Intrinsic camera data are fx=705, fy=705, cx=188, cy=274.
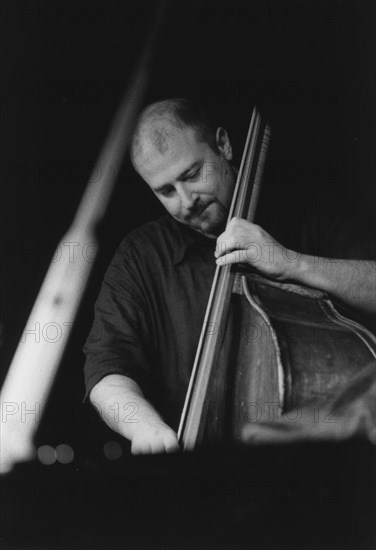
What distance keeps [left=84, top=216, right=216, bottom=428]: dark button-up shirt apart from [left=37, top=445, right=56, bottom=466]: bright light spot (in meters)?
0.15

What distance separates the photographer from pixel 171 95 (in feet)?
5.00

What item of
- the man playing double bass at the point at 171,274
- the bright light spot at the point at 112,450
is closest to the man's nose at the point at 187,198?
the man playing double bass at the point at 171,274

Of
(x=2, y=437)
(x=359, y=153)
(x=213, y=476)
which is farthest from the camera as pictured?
(x=359, y=153)

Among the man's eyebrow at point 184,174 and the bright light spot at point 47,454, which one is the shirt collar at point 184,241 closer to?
the man's eyebrow at point 184,174

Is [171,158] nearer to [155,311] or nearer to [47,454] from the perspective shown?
[155,311]

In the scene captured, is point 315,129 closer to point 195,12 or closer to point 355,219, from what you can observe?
point 355,219

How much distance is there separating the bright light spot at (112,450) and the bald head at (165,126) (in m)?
0.56

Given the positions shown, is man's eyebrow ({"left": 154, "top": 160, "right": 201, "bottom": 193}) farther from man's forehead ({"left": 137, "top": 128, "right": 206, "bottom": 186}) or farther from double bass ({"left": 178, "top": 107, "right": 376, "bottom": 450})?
double bass ({"left": 178, "top": 107, "right": 376, "bottom": 450})

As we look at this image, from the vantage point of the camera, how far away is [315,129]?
154 cm

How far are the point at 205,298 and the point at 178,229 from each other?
0.58ft

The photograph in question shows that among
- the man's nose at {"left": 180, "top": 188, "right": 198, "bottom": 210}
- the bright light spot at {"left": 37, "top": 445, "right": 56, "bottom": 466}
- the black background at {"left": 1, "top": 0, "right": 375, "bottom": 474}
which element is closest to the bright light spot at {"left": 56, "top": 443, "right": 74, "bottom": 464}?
the bright light spot at {"left": 37, "top": 445, "right": 56, "bottom": 466}

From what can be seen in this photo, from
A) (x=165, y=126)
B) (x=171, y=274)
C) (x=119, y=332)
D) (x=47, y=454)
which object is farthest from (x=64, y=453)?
(x=165, y=126)

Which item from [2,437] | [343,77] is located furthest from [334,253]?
[2,437]

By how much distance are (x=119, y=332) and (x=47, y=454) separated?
0.28m
